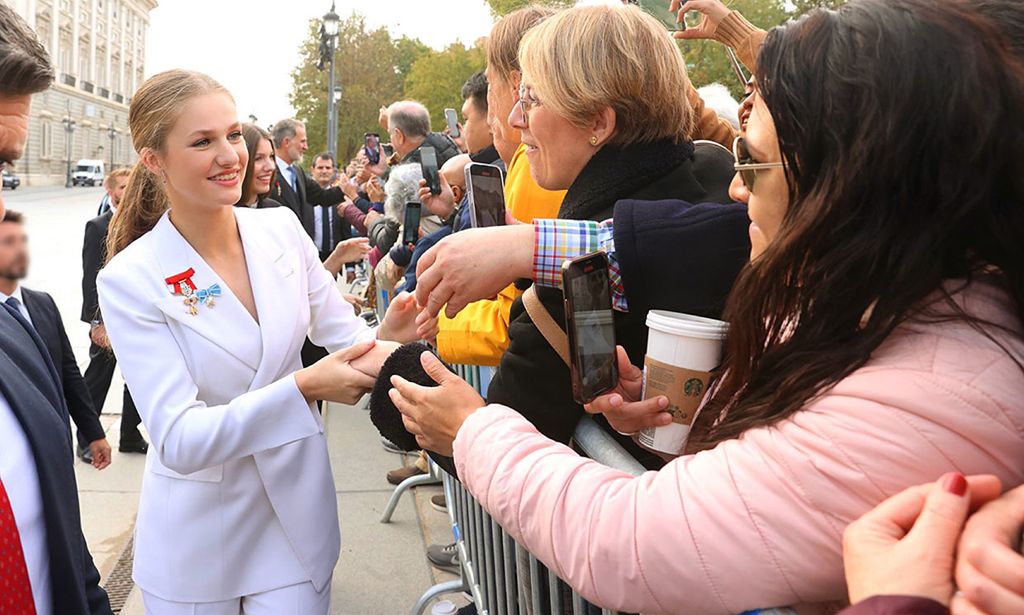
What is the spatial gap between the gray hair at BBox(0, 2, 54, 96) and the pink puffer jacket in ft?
4.56

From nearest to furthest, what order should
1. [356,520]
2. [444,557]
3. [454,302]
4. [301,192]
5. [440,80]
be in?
[454,302], [444,557], [356,520], [301,192], [440,80]

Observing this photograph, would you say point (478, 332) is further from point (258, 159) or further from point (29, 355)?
point (258, 159)

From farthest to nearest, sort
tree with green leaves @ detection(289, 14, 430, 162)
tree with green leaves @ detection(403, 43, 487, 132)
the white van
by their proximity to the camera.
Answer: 1. the white van
2. tree with green leaves @ detection(289, 14, 430, 162)
3. tree with green leaves @ detection(403, 43, 487, 132)

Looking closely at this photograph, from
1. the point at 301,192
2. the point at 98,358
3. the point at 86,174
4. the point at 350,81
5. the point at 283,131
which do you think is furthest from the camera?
the point at 86,174

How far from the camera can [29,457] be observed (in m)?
1.79

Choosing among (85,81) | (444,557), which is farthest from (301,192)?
(85,81)

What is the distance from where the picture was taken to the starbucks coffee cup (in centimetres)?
147

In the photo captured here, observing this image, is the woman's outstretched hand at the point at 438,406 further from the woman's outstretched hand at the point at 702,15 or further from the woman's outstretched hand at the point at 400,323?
the woman's outstretched hand at the point at 702,15

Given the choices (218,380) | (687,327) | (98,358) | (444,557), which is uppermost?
(687,327)

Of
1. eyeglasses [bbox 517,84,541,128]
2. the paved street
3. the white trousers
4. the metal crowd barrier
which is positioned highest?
eyeglasses [bbox 517,84,541,128]

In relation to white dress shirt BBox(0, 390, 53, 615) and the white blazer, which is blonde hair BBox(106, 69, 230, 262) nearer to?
the white blazer

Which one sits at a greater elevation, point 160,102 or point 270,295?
point 160,102

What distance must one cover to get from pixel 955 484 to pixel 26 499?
5.87ft

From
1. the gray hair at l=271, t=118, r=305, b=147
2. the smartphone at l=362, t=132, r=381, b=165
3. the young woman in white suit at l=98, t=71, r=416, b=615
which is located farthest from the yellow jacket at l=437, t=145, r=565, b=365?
the smartphone at l=362, t=132, r=381, b=165
